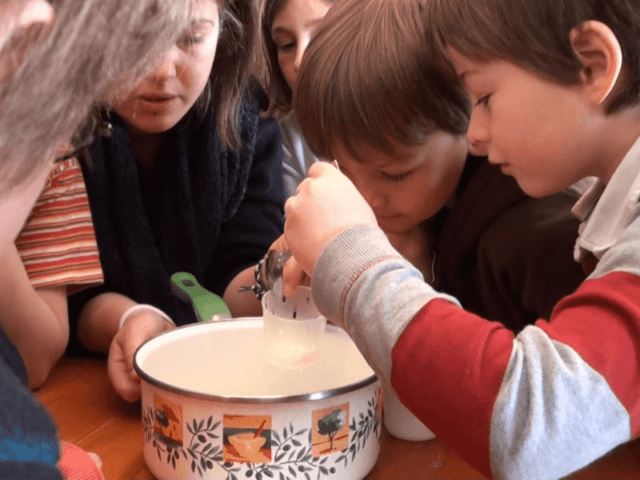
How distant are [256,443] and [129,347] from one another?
0.31 meters

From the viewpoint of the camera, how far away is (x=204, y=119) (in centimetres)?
114

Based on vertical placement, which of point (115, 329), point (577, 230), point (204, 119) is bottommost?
point (115, 329)

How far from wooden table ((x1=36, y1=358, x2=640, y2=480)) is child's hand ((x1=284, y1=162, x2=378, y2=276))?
200mm

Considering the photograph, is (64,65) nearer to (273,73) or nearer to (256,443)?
(256,443)

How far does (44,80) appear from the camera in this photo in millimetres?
337

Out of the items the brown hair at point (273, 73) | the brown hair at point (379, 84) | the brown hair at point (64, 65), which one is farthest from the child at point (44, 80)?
the brown hair at point (273, 73)

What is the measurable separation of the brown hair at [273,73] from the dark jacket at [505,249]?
0.48 m

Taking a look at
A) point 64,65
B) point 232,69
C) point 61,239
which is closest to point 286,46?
point 232,69

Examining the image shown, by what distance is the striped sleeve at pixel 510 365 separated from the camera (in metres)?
0.50

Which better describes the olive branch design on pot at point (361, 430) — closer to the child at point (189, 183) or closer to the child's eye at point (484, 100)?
the child's eye at point (484, 100)

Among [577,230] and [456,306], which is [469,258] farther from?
[456,306]

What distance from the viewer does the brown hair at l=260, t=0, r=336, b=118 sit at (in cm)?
123

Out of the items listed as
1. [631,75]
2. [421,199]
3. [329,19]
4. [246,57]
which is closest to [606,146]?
[631,75]

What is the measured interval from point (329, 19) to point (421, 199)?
0.28m
